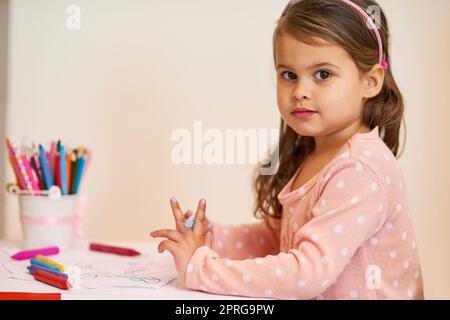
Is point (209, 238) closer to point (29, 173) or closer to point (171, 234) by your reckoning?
point (171, 234)

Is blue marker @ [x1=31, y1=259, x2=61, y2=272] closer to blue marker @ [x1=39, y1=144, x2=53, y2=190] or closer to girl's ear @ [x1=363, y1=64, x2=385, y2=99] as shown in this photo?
blue marker @ [x1=39, y1=144, x2=53, y2=190]

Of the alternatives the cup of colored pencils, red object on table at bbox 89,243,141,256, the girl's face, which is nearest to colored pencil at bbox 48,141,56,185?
the cup of colored pencils

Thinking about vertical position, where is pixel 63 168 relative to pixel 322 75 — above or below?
below

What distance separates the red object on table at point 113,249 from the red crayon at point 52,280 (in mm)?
141

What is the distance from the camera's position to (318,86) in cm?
58

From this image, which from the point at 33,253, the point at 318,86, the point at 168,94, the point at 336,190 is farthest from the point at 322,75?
the point at 33,253

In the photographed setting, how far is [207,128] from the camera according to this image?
0.66 meters

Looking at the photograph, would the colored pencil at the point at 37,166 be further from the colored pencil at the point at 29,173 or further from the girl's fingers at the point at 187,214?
the girl's fingers at the point at 187,214

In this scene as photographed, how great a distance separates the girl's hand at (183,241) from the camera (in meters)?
0.58

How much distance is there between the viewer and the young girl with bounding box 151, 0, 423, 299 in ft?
1.76

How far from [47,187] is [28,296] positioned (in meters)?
0.22

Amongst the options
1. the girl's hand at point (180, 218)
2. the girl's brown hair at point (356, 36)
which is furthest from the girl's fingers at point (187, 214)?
the girl's brown hair at point (356, 36)
